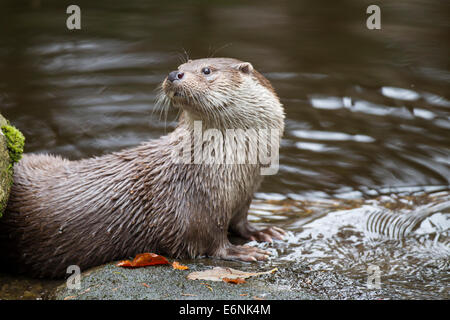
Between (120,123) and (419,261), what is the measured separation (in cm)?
347

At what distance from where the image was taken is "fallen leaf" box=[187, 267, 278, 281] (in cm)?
335

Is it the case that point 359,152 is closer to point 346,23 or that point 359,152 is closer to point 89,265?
point 89,265

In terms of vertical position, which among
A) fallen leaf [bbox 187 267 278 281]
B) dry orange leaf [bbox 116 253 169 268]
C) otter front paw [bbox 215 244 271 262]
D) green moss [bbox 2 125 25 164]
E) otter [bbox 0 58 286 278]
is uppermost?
green moss [bbox 2 125 25 164]

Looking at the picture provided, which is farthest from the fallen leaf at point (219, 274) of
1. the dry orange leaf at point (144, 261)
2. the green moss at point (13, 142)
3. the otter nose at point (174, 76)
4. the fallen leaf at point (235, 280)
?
the green moss at point (13, 142)

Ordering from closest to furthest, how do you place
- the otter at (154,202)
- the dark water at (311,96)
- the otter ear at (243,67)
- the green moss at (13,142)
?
the green moss at (13,142)
the otter at (154,202)
the otter ear at (243,67)
the dark water at (311,96)

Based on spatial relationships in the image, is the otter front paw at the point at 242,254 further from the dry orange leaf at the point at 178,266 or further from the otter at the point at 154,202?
the dry orange leaf at the point at 178,266

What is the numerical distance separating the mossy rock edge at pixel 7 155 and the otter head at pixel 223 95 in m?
0.93

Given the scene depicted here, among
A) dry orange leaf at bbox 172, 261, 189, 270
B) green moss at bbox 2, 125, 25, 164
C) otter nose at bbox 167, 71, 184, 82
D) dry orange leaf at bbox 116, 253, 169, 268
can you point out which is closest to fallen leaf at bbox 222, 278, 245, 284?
dry orange leaf at bbox 172, 261, 189, 270

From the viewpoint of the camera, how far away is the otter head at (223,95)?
362 centimetres

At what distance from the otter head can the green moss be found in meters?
0.92

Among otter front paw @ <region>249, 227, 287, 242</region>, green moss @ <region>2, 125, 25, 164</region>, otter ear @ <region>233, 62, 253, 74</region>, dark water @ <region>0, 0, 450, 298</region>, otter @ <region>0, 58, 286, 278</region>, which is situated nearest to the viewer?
green moss @ <region>2, 125, 25, 164</region>

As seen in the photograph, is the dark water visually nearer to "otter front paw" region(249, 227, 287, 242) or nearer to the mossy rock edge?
"otter front paw" region(249, 227, 287, 242)

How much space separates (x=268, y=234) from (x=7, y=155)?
1764 millimetres

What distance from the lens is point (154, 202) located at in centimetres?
375
